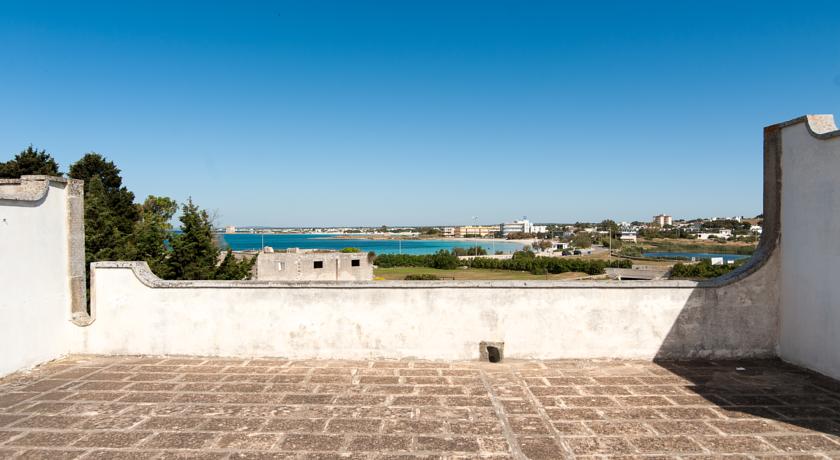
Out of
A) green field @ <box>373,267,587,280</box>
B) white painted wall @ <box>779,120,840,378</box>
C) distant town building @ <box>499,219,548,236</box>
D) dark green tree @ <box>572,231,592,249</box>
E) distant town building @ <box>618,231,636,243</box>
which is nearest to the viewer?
white painted wall @ <box>779,120,840,378</box>

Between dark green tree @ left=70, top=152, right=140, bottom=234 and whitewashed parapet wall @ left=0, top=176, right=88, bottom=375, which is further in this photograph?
dark green tree @ left=70, top=152, right=140, bottom=234

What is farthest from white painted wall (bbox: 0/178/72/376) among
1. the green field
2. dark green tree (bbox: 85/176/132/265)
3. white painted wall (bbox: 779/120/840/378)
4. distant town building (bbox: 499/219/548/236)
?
distant town building (bbox: 499/219/548/236)

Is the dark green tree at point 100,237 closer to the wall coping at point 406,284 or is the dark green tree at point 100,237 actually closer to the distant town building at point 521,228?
the wall coping at point 406,284

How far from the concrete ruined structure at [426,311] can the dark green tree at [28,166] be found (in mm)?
20561

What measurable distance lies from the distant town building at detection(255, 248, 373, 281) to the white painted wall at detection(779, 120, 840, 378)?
21.7 meters

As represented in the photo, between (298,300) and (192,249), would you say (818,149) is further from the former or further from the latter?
(192,249)

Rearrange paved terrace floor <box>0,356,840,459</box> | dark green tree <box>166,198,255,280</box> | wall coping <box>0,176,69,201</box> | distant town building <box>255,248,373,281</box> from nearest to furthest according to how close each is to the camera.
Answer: paved terrace floor <box>0,356,840,459</box> < wall coping <box>0,176,69,201</box> < dark green tree <box>166,198,255,280</box> < distant town building <box>255,248,373,281</box>

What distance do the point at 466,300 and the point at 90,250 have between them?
12951 millimetres

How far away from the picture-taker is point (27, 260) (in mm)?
5477

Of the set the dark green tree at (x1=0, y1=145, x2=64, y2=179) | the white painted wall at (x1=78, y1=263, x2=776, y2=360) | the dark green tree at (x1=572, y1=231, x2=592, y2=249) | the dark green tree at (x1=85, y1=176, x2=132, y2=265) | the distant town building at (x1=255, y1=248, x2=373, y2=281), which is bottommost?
the dark green tree at (x1=572, y1=231, x2=592, y2=249)

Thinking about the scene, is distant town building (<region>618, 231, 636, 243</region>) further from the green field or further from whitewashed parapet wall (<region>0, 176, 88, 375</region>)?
whitewashed parapet wall (<region>0, 176, 88, 375</region>)

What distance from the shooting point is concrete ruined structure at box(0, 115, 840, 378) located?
230 inches

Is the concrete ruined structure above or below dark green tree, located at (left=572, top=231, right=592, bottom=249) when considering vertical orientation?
above

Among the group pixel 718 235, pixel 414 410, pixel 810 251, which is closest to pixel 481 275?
pixel 718 235
